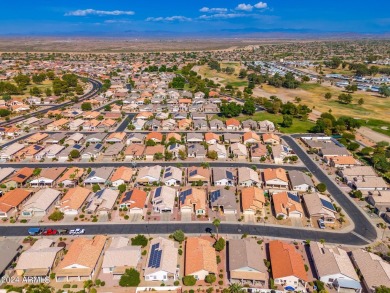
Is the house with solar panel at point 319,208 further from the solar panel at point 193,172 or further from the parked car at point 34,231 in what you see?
the parked car at point 34,231

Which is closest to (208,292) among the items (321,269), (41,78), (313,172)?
(321,269)

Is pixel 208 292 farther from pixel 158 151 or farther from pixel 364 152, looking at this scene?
pixel 364 152

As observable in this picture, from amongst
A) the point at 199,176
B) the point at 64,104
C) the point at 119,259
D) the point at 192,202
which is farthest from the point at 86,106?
the point at 119,259

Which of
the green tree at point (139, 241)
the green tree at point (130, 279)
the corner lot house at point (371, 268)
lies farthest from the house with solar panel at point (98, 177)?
the corner lot house at point (371, 268)

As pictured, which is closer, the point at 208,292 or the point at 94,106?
the point at 208,292

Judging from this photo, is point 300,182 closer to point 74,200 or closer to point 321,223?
point 321,223

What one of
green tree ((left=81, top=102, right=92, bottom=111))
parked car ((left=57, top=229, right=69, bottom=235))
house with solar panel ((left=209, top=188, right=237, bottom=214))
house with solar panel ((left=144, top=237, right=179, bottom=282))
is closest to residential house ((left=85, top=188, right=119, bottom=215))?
parked car ((left=57, top=229, right=69, bottom=235))
